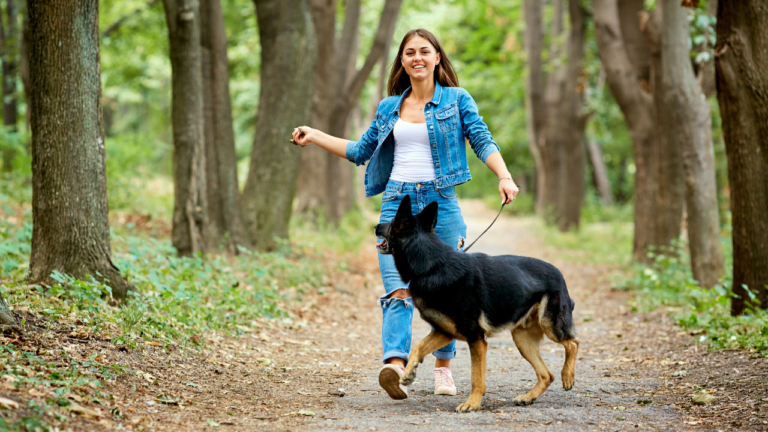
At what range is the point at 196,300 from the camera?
6859 millimetres

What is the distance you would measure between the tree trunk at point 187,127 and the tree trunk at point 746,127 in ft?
20.3

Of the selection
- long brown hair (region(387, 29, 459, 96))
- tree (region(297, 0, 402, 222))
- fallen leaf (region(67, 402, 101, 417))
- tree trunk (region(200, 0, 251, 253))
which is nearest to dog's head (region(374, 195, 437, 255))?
long brown hair (region(387, 29, 459, 96))

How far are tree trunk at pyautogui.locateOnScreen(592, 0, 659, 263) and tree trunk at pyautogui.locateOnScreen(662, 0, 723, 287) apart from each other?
9.26 ft

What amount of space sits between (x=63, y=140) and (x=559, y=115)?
20.2 meters

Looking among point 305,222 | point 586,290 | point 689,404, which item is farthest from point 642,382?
point 305,222

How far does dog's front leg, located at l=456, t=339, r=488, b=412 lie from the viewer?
4324mm

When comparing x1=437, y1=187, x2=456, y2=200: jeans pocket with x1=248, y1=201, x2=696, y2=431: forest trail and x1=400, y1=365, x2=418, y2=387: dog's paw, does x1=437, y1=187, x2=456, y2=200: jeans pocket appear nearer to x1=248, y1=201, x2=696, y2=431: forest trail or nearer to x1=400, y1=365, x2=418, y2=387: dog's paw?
x1=400, y1=365, x2=418, y2=387: dog's paw

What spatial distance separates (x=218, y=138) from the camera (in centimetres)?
1030

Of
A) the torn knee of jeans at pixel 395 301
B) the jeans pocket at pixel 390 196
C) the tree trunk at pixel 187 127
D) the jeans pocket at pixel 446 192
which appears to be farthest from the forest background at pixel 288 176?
the jeans pocket at pixel 446 192

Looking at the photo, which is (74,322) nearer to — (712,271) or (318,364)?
(318,364)

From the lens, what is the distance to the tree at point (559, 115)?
791 inches

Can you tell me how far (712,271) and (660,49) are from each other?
153 inches

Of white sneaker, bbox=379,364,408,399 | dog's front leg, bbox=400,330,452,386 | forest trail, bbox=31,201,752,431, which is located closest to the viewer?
forest trail, bbox=31,201,752,431

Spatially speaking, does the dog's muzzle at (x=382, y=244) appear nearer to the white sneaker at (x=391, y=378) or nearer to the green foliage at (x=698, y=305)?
the white sneaker at (x=391, y=378)
